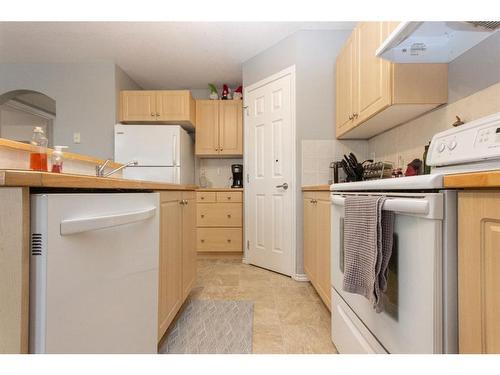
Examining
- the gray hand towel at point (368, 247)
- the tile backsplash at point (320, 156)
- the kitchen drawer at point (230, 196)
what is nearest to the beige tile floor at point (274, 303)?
the gray hand towel at point (368, 247)

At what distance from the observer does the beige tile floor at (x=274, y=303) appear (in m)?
1.41

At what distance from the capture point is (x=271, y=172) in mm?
2873

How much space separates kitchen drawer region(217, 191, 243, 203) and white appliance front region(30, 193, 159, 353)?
2319mm

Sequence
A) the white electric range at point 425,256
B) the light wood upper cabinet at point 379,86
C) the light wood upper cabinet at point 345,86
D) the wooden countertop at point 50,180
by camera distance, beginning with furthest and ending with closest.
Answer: the light wood upper cabinet at point 345,86
the light wood upper cabinet at point 379,86
the white electric range at point 425,256
the wooden countertop at point 50,180

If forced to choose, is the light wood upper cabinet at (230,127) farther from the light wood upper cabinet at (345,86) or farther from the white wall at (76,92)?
the light wood upper cabinet at (345,86)

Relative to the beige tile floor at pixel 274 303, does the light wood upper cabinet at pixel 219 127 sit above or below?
above

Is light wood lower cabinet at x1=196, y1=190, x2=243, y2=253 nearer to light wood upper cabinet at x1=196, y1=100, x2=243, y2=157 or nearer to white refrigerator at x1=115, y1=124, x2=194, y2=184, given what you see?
white refrigerator at x1=115, y1=124, x2=194, y2=184

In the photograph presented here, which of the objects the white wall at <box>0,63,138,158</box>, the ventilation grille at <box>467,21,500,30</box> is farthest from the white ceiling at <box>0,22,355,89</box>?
the ventilation grille at <box>467,21,500,30</box>

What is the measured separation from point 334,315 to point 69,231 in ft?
4.15

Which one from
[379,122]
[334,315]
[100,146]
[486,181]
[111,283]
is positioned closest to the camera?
[486,181]

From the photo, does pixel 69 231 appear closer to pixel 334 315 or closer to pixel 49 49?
pixel 334 315

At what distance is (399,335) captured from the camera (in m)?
0.79

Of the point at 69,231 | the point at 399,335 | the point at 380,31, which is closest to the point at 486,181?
the point at 399,335

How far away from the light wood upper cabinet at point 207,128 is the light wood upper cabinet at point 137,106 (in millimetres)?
621
